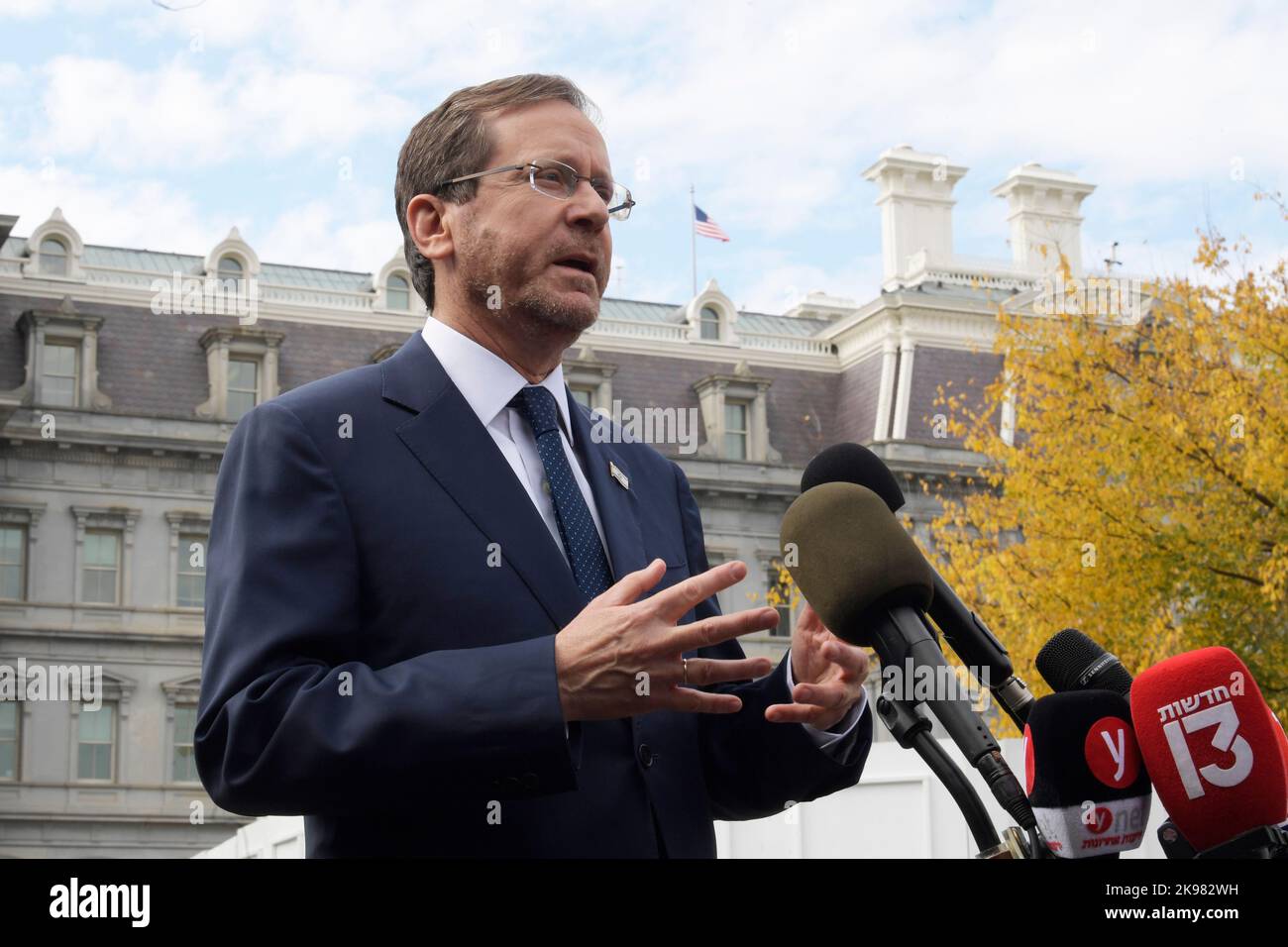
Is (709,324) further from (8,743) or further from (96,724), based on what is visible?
(8,743)

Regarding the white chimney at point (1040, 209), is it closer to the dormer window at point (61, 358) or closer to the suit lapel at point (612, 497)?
the dormer window at point (61, 358)

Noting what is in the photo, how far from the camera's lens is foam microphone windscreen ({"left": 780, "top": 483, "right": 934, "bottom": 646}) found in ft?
8.41

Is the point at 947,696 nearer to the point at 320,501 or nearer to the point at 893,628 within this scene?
the point at 893,628

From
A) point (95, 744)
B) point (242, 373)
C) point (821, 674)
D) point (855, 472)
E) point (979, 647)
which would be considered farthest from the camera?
point (242, 373)

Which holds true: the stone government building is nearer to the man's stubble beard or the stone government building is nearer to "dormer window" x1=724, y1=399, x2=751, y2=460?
"dormer window" x1=724, y1=399, x2=751, y2=460

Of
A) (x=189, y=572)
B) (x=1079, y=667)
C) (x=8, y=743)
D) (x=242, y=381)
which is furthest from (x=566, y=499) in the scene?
(x=242, y=381)

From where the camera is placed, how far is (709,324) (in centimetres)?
4153

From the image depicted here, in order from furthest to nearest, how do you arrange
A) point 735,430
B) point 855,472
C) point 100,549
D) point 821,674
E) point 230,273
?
1. point 735,430
2. point 230,273
3. point 100,549
4. point 855,472
5. point 821,674

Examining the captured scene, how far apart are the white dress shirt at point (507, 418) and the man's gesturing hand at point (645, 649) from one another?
1.75 feet

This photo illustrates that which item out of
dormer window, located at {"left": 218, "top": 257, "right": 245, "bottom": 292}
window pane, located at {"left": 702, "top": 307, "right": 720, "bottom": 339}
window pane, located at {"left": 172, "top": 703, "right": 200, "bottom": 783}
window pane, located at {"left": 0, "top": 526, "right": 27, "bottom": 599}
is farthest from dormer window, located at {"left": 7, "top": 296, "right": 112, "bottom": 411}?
window pane, located at {"left": 702, "top": 307, "right": 720, "bottom": 339}

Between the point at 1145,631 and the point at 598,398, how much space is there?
21713 millimetres

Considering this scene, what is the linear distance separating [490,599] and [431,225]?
835mm

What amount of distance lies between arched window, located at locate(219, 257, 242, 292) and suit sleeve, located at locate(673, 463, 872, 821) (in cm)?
3558
